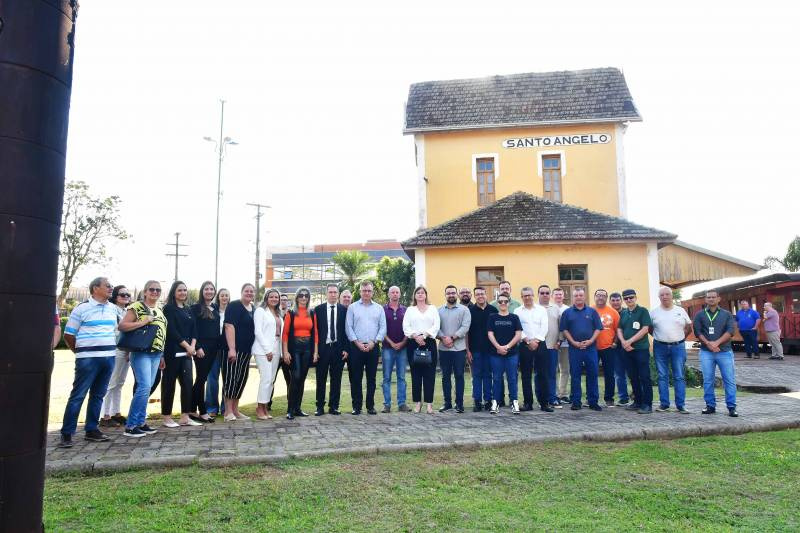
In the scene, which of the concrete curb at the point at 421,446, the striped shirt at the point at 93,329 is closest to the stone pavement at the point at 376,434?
the concrete curb at the point at 421,446

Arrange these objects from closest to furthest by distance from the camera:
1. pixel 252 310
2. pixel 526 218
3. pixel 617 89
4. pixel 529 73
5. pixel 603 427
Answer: pixel 603 427 < pixel 252 310 < pixel 526 218 < pixel 617 89 < pixel 529 73

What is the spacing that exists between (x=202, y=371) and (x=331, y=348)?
190 centimetres

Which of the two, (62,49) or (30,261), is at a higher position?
(62,49)

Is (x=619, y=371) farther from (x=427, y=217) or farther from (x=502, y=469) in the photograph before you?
(x=427, y=217)

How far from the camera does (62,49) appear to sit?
262cm

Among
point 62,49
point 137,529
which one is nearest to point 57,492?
point 137,529

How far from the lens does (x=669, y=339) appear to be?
8.77m

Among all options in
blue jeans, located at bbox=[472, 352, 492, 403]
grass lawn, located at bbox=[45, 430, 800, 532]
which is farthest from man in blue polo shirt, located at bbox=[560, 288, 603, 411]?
grass lawn, located at bbox=[45, 430, 800, 532]

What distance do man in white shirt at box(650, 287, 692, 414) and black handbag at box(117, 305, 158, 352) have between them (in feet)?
24.4

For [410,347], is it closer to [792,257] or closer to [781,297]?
[781,297]

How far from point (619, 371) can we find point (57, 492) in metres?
8.14

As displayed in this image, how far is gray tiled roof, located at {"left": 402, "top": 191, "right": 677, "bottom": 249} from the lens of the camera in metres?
17.1

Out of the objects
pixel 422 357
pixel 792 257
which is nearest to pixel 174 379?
pixel 422 357

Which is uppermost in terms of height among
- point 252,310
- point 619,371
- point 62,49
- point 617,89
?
point 617,89
